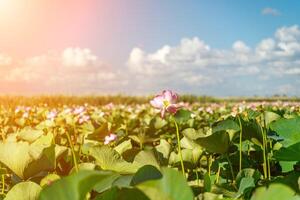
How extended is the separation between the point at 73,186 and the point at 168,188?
14 centimetres

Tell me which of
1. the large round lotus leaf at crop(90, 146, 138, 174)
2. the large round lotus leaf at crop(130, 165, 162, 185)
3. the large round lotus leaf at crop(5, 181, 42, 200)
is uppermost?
the large round lotus leaf at crop(130, 165, 162, 185)

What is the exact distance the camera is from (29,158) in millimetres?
1539

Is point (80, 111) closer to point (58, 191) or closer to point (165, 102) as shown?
point (165, 102)

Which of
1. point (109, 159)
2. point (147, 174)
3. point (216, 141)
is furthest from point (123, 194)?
point (216, 141)

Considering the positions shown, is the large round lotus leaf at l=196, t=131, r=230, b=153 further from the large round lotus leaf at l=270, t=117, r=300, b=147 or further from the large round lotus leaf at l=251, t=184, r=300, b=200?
the large round lotus leaf at l=251, t=184, r=300, b=200

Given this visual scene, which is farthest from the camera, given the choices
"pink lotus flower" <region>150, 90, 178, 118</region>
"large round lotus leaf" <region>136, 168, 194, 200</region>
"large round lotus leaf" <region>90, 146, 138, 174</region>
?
"pink lotus flower" <region>150, 90, 178, 118</region>

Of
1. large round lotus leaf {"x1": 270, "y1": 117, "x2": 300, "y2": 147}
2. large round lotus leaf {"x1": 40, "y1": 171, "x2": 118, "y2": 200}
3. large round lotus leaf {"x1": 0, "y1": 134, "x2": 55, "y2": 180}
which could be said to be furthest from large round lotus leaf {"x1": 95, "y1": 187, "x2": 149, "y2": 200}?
large round lotus leaf {"x1": 270, "y1": 117, "x2": 300, "y2": 147}

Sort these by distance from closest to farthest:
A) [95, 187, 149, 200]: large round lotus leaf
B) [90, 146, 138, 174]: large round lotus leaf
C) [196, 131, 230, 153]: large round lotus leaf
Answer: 1. [95, 187, 149, 200]: large round lotus leaf
2. [90, 146, 138, 174]: large round lotus leaf
3. [196, 131, 230, 153]: large round lotus leaf

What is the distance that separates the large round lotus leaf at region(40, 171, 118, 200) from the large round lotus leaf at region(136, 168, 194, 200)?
0.24ft

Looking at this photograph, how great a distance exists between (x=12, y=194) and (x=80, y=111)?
3997 mm

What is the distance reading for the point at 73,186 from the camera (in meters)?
0.77

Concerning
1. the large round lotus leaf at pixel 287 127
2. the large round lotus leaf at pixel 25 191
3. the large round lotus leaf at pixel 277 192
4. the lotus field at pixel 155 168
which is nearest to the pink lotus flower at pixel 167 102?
the lotus field at pixel 155 168

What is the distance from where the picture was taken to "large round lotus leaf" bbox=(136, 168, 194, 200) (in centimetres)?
75

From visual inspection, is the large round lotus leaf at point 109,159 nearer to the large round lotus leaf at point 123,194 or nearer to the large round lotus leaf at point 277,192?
the large round lotus leaf at point 123,194
